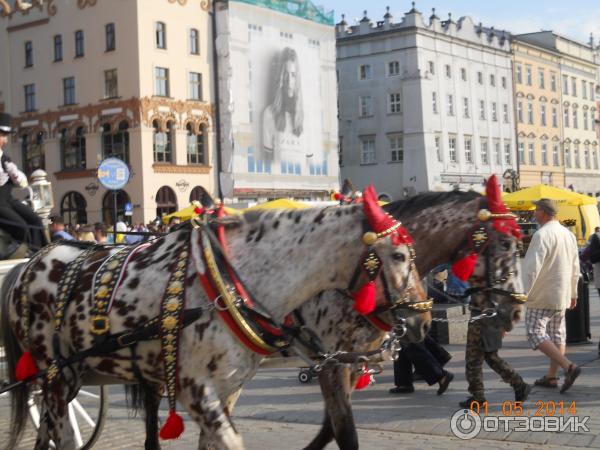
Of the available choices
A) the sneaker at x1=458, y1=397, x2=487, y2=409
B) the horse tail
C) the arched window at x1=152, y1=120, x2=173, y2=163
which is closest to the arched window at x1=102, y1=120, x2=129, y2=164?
the arched window at x1=152, y1=120, x2=173, y2=163

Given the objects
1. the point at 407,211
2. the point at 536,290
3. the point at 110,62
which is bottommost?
the point at 536,290

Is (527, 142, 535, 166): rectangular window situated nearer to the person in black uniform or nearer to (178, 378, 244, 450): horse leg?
the person in black uniform

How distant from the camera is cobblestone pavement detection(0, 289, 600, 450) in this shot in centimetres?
714

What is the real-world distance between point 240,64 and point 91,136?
27.4 feet

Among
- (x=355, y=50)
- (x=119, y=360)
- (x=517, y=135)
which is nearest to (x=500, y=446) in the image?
(x=119, y=360)

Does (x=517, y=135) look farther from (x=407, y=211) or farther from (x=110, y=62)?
(x=407, y=211)

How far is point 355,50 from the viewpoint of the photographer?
57781mm

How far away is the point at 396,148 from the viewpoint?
186ft

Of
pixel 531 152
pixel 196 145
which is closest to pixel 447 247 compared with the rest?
pixel 196 145

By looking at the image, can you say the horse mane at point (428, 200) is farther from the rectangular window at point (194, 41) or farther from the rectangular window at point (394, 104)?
the rectangular window at point (394, 104)

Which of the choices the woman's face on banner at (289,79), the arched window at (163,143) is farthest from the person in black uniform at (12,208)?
the woman's face on banner at (289,79)

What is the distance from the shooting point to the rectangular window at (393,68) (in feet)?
183

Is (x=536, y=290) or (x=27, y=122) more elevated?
(x=27, y=122)

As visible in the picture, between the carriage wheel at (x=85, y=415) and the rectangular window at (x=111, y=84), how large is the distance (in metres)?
34.6
